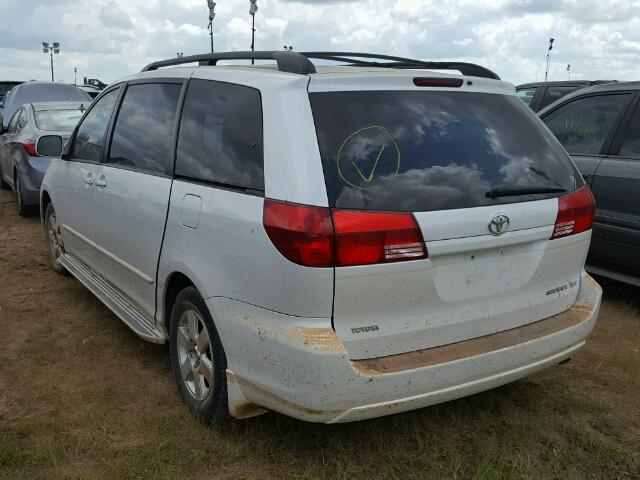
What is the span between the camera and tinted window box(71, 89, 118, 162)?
4293mm

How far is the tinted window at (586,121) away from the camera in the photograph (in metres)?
5.14

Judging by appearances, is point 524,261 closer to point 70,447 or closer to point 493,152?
point 493,152

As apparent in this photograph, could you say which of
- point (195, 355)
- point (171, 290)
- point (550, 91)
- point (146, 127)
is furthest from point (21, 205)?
point (550, 91)

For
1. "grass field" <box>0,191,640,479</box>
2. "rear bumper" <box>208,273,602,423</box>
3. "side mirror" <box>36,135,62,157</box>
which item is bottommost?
"grass field" <box>0,191,640,479</box>

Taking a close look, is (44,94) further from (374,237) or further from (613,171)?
(374,237)

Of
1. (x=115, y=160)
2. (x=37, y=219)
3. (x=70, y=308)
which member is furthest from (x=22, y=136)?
(x=115, y=160)

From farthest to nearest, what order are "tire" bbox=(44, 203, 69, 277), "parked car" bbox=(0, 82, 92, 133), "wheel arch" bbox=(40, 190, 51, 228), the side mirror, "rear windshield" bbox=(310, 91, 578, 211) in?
1. "parked car" bbox=(0, 82, 92, 133)
2. "wheel arch" bbox=(40, 190, 51, 228)
3. "tire" bbox=(44, 203, 69, 277)
4. the side mirror
5. "rear windshield" bbox=(310, 91, 578, 211)

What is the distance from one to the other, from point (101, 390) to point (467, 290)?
2064mm

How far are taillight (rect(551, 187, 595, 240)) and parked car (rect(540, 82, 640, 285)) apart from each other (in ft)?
6.11

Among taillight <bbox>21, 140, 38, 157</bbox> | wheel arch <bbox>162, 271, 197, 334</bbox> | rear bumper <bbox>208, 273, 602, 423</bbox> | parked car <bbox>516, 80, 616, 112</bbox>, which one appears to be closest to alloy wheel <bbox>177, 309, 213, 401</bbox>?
wheel arch <bbox>162, 271, 197, 334</bbox>

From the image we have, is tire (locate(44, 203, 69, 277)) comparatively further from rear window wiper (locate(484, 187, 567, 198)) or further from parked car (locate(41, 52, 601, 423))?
rear window wiper (locate(484, 187, 567, 198))

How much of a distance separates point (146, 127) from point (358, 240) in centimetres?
185

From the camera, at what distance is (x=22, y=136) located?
27.4 ft

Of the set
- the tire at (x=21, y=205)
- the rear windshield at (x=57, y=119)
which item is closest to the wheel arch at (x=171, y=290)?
the tire at (x=21, y=205)
